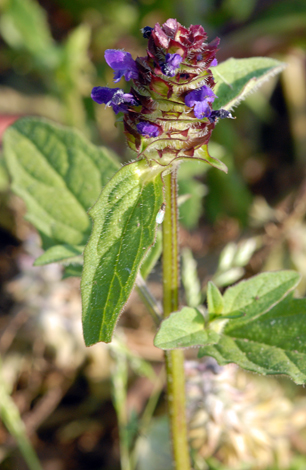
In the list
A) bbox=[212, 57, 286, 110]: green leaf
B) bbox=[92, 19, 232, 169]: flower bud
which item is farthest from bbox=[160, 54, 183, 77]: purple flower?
bbox=[212, 57, 286, 110]: green leaf

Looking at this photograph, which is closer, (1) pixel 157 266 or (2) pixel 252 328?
(2) pixel 252 328

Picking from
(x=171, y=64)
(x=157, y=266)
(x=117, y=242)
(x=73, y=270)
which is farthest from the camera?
(x=157, y=266)

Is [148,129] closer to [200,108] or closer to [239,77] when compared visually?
[200,108]

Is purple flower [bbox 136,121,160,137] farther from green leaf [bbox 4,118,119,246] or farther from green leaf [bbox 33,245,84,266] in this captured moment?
green leaf [bbox 4,118,119,246]

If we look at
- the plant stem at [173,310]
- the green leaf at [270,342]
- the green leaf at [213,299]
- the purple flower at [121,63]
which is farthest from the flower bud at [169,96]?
the green leaf at [270,342]

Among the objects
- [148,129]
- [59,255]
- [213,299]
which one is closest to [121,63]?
[148,129]

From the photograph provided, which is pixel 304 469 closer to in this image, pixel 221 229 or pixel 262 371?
pixel 262 371
